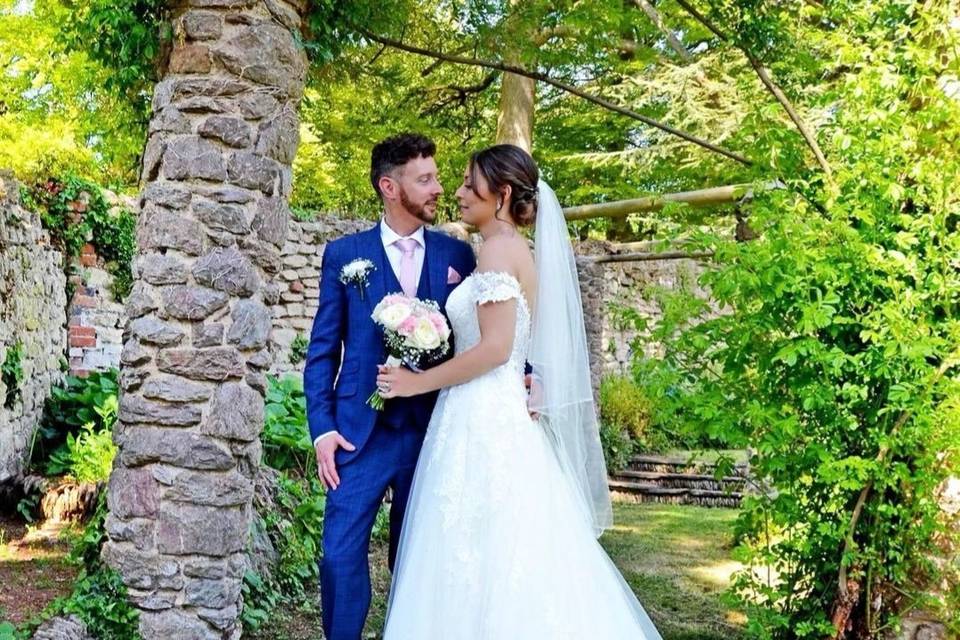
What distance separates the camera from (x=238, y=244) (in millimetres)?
3977

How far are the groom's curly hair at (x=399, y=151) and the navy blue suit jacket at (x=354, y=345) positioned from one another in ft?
0.79

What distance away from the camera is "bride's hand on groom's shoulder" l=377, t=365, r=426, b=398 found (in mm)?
3061

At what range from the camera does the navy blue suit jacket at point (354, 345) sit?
10.4ft

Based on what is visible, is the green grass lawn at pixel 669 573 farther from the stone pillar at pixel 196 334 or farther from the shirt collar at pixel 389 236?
the shirt collar at pixel 389 236

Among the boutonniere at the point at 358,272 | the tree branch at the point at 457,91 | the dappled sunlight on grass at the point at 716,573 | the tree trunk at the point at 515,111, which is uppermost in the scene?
the tree branch at the point at 457,91

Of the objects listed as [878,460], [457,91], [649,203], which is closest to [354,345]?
[878,460]

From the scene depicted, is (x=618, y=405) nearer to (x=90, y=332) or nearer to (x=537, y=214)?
(x=90, y=332)

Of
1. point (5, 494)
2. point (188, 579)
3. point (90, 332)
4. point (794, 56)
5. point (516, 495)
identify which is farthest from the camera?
point (90, 332)

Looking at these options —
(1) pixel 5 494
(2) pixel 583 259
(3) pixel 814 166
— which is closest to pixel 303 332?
(2) pixel 583 259

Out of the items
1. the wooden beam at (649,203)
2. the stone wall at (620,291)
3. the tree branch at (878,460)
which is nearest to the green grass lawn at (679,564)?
the tree branch at (878,460)

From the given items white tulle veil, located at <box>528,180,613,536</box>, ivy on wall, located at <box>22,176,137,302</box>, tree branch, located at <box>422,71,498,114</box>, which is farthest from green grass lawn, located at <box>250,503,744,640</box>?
tree branch, located at <box>422,71,498,114</box>

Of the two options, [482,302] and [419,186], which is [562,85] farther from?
[482,302]

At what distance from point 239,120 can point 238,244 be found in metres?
0.54

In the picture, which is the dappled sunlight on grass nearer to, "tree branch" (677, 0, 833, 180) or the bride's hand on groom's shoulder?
"tree branch" (677, 0, 833, 180)
